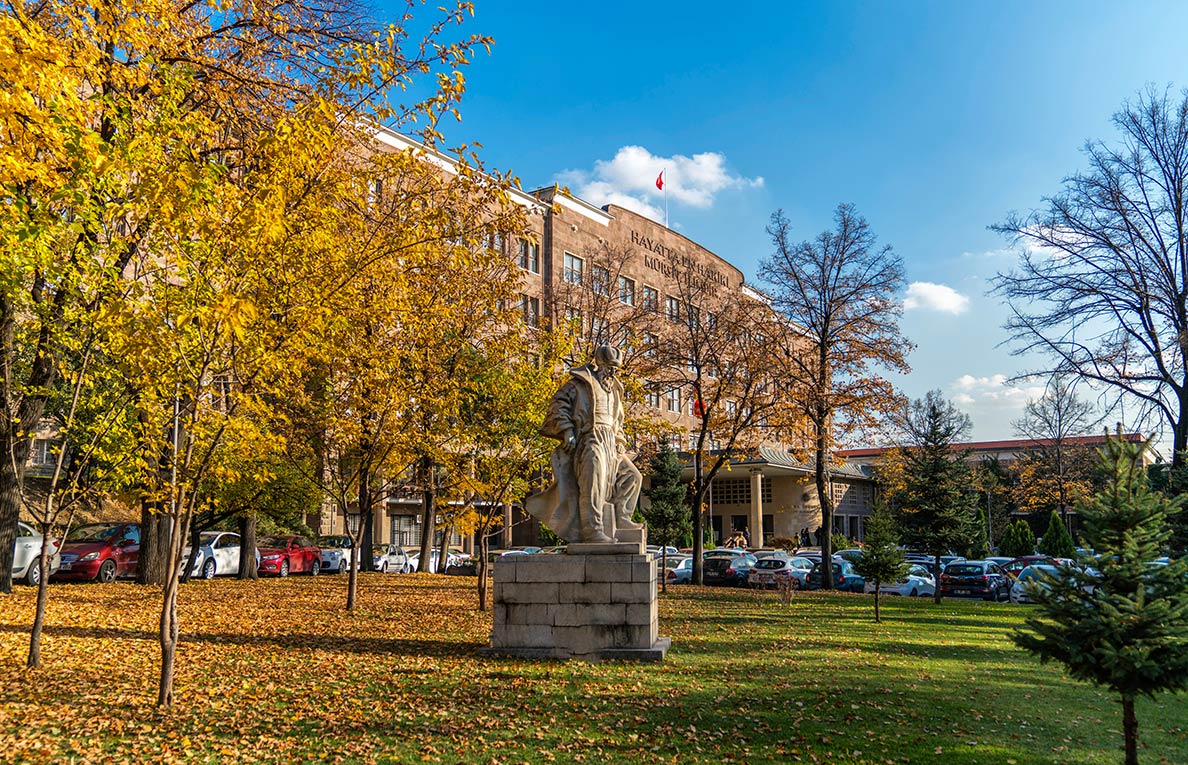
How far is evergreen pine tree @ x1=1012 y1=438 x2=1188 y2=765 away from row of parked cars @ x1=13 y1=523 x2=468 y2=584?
16746 mm

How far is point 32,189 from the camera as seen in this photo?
35.9 ft

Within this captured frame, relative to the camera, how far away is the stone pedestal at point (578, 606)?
1099 cm

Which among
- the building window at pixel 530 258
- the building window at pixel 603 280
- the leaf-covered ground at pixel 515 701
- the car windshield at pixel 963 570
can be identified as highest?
the building window at pixel 530 258

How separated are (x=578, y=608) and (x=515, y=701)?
2532mm

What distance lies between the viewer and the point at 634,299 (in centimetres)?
3875

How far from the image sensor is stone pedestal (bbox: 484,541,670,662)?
1099 cm

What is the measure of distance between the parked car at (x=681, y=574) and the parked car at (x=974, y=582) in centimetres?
874

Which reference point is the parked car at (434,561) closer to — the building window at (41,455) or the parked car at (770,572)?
the parked car at (770,572)

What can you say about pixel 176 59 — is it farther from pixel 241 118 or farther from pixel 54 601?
pixel 54 601

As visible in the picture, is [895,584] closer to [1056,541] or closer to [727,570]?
[727,570]

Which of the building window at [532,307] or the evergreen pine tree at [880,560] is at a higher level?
the building window at [532,307]

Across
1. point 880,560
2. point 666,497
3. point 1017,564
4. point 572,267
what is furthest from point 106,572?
point 572,267

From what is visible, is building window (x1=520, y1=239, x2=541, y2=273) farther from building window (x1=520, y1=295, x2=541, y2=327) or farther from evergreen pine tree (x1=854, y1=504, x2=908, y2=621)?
evergreen pine tree (x1=854, y1=504, x2=908, y2=621)

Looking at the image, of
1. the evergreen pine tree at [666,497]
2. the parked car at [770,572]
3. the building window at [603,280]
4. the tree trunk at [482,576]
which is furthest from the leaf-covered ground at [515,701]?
the evergreen pine tree at [666,497]
